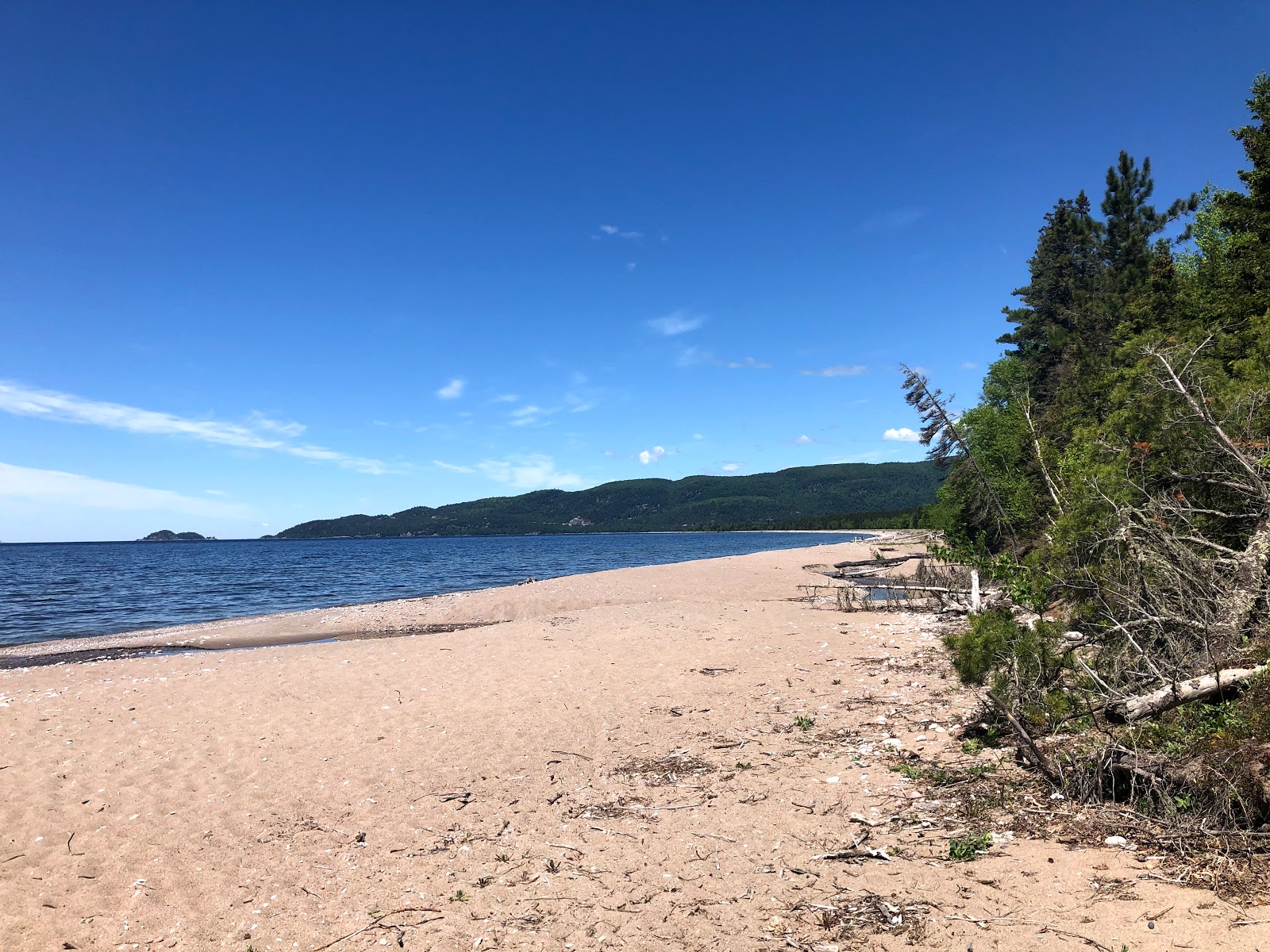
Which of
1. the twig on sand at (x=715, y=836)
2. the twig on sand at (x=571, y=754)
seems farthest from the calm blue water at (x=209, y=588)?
the twig on sand at (x=715, y=836)

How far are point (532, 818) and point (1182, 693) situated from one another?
723 cm

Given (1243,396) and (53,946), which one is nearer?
(53,946)

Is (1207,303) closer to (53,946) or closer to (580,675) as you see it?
(580,675)

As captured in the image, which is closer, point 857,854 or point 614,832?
point 857,854

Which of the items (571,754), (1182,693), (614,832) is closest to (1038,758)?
(1182,693)

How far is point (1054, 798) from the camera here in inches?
265

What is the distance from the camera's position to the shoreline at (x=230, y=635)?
21.4 meters

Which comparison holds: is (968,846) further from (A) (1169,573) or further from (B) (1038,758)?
(A) (1169,573)

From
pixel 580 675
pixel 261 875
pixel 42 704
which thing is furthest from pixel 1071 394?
pixel 42 704

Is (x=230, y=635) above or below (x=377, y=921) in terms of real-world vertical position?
below

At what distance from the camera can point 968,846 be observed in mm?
6008

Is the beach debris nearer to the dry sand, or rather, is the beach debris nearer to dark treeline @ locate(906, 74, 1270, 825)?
the dry sand

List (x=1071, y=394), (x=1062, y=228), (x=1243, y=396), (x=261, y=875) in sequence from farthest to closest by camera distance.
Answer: (x=1062, y=228), (x=1071, y=394), (x=1243, y=396), (x=261, y=875)

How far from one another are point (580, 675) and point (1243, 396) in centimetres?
1272
